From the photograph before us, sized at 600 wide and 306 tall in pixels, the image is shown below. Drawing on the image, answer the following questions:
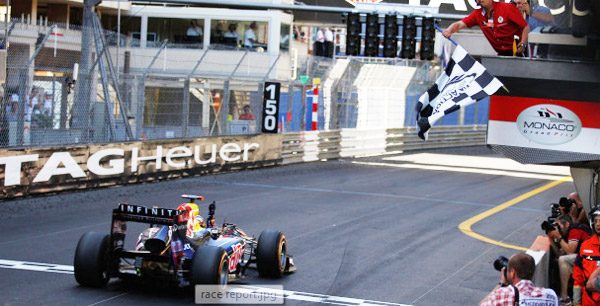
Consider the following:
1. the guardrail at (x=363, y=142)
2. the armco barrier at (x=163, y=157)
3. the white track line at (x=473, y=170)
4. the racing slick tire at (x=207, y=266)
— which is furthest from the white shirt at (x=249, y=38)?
the racing slick tire at (x=207, y=266)

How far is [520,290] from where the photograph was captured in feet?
25.3

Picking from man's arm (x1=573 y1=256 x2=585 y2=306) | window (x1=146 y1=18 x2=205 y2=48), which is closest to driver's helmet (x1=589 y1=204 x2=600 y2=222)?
man's arm (x1=573 y1=256 x2=585 y2=306)

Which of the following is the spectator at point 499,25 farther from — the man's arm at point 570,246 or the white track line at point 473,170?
the white track line at point 473,170

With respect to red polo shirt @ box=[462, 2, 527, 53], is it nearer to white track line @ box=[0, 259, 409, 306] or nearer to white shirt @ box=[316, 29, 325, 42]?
white track line @ box=[0, 259, 409, 306]

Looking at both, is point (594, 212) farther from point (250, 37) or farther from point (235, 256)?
point (250, 37)

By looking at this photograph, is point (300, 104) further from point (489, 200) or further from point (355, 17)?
point (489, 200)

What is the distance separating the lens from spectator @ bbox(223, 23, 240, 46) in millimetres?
38816

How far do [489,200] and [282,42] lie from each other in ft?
63.2

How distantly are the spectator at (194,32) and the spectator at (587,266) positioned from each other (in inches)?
1190

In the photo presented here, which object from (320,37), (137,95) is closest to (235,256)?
(137,95)

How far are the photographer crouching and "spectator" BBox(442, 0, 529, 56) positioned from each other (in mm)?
2431

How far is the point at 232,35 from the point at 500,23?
3009 centimetres

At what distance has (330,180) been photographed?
942 inches

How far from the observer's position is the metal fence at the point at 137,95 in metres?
18.1
